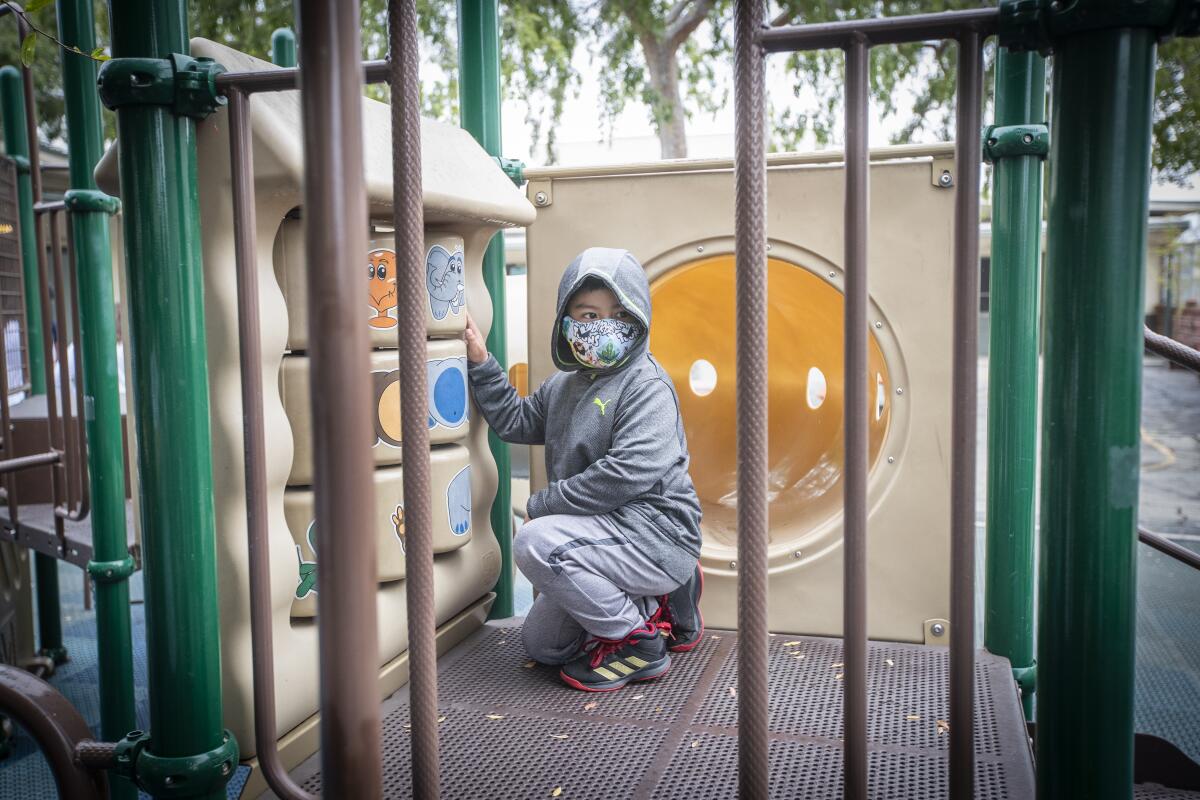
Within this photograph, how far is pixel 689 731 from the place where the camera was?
203 cm

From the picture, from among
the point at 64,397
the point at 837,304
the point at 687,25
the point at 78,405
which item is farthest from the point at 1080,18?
the point at 687,25

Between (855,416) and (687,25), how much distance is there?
8.08m

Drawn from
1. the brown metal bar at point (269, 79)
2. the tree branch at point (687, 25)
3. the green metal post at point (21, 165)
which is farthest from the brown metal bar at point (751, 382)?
the tree branch at point (687, 25)

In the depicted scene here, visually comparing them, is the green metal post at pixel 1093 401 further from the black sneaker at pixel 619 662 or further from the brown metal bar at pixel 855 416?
the black sneaker at pixel 619 662

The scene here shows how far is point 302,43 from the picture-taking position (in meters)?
0.75

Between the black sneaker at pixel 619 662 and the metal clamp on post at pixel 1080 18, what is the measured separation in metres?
1.68

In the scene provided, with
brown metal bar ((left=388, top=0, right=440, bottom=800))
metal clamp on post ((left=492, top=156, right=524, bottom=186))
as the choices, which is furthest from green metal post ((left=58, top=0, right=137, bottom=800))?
brown metal bar ((left=388, top=0, right=440, bottom=800))

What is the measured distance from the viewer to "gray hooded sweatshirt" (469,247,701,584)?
2354 millimetres

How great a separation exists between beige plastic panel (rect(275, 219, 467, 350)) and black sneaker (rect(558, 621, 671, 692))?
2.85 feet

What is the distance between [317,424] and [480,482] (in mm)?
1888

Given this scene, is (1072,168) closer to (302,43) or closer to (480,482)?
(302,43)

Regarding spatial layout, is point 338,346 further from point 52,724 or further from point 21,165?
point 21,165

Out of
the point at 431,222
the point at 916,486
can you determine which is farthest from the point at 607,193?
the point at 916,486

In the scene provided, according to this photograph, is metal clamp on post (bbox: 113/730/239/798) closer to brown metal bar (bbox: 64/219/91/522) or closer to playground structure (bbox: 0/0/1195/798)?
playground structure (bbox: 0/0/1195/798)
